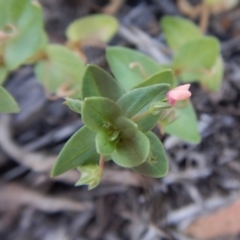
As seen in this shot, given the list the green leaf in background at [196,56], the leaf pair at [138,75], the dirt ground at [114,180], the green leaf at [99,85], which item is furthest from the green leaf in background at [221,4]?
the green leaf at [99,85]

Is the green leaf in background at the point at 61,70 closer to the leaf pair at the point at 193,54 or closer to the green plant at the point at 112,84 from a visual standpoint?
the green plant at the point at 112,84

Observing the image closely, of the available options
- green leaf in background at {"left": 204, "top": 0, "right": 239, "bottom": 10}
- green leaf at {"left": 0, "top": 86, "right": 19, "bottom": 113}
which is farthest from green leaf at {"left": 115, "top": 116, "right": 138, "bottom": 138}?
green leaf in background at {"left": 204, "top": 0, "right": 239, "bottom": 10}

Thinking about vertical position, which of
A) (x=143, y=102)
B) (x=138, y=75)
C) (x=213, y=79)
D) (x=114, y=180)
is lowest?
(x=114, y=180)

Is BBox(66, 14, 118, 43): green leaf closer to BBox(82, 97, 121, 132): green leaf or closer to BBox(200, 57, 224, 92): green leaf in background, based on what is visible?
BBox(200, 57, 224, 92): green leaf in background

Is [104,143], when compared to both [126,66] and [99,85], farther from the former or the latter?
[126,66]

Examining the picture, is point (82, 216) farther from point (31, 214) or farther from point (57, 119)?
point (57, 119)

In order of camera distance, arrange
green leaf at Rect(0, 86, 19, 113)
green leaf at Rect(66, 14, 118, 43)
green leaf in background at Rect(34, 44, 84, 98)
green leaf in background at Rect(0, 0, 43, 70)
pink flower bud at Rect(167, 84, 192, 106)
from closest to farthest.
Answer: pink flower bud at Rect(167, 84, 192, 106)
green leaf at Rect(0, 86, 19, 113)
green leaf in background at Rect(0, 0, 43, 70)
green leaf in background at Rect(34, 44, 84, 98)
green leaf at Rect(66, 14, 118, 43)

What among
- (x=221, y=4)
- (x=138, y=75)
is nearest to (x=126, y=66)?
(x=138, y=75)
